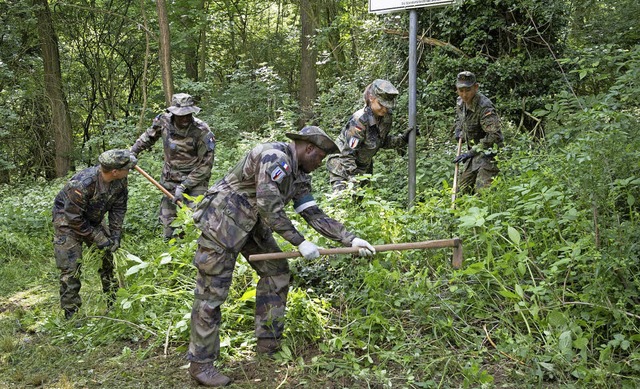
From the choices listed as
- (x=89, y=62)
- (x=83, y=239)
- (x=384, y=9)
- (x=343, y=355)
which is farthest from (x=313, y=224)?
(x=89, y=62)

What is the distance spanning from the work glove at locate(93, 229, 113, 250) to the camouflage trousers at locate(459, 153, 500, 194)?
381 cm

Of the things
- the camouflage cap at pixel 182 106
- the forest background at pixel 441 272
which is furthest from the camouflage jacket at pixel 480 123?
the camouflage cap at pixel 182 106

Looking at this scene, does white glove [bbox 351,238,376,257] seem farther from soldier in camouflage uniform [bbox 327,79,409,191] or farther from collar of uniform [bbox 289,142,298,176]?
soldier in camouflage uniform [bbox 327,79,409,191]

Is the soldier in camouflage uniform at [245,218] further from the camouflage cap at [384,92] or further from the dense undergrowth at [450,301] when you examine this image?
the camouflage cap at [384,92]

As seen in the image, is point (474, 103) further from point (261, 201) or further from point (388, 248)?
point (261, 201)

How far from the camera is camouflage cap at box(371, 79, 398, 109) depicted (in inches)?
220

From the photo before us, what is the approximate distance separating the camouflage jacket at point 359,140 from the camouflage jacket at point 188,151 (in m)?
1.51

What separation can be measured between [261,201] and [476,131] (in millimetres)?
3782

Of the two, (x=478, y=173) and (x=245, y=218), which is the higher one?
(x=245, y=218)

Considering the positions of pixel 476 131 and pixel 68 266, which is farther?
pixel 476 131

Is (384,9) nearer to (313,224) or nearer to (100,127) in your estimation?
(313,224)

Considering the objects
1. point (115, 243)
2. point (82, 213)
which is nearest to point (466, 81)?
point (115, 243)

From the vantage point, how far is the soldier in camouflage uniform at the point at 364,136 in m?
5.69

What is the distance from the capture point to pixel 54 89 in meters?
13.6
